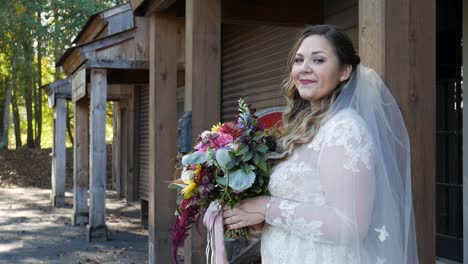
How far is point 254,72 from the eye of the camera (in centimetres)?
884

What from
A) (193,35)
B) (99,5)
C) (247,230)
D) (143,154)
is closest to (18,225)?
(143,154)

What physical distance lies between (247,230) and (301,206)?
43 cm

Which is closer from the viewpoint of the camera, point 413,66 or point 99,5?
point 413,66

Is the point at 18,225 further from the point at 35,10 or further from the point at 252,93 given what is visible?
the point at 35,10

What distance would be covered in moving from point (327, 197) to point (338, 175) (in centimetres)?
11

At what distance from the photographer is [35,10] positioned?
21062 millimetres

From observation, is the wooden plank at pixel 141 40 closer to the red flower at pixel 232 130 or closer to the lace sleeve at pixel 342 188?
the red flower at pixel 232 130

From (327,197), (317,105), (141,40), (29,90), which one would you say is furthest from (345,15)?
(29,90)

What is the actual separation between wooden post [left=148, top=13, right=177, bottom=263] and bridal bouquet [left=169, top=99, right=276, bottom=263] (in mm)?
2982

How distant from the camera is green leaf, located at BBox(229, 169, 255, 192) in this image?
2215 mm

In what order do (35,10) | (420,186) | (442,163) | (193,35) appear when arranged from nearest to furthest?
(420,186) < (193,35) < (442,163) < (35,10)

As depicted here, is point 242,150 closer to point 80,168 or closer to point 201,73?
point 201,73

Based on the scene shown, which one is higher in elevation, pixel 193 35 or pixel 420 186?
pixel 193 35

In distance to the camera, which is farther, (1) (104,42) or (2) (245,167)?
(1) (104,42)
